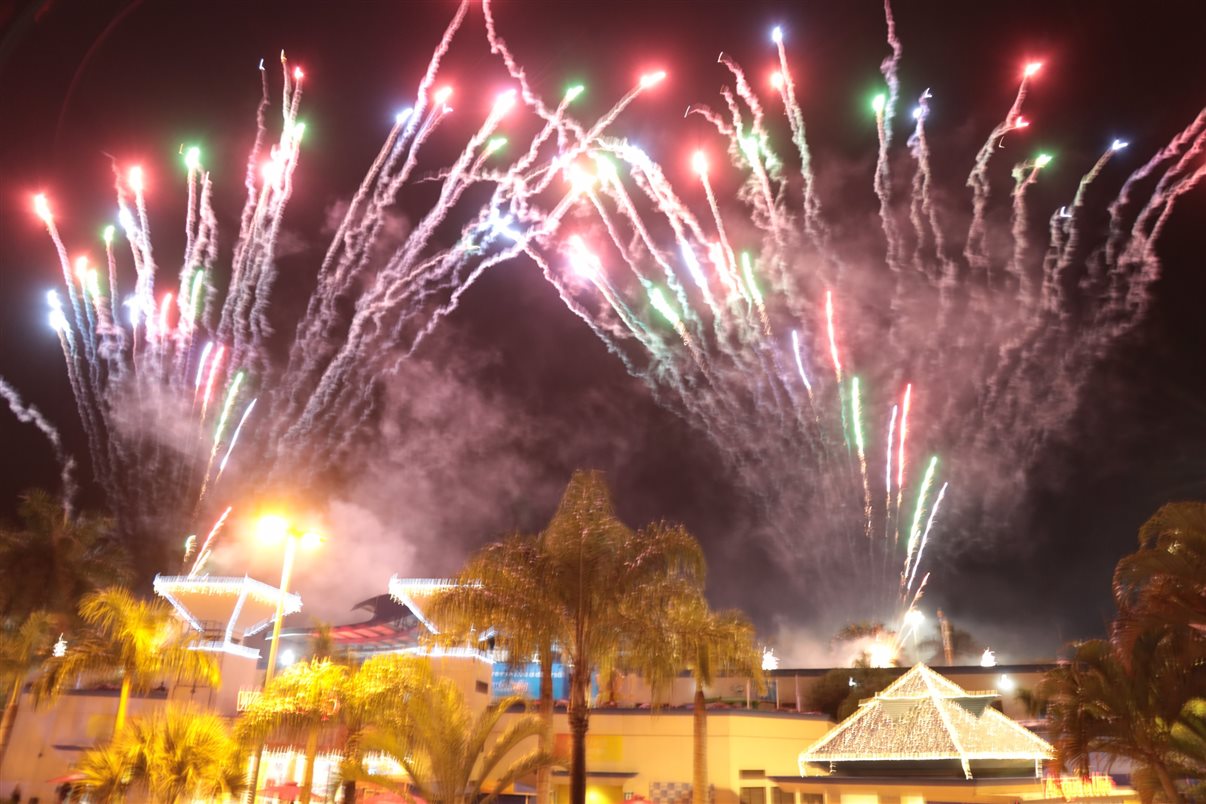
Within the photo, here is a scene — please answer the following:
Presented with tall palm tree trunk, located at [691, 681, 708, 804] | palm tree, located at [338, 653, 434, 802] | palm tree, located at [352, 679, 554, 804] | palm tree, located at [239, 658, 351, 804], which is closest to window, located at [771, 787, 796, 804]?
tall palm tree trunk, located at [691, 681, 708, 804]

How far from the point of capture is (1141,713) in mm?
19578

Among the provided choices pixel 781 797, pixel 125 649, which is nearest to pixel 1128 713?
pixel 781 797

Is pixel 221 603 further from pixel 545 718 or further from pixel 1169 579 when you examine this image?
pixel 1169 579

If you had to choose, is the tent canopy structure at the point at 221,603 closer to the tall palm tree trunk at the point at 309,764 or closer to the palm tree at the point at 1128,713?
the tall palm tree trunk at the point at 309,764

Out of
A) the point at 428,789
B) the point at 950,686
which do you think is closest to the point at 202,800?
the point at 428,789

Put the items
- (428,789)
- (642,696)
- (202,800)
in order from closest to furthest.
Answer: (428,789), (202,800), (642,696)

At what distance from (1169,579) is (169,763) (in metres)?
21.5

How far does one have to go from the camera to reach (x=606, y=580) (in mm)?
18875

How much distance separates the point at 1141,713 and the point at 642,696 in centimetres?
2784

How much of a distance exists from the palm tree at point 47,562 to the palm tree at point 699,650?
29.3m

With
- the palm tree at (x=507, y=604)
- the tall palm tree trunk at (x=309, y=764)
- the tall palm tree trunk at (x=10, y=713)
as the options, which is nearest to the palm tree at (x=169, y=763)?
the tall palm tree trunk at (x=309, y=764)

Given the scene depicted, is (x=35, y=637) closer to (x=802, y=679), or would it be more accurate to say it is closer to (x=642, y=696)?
(x=642, y=696)

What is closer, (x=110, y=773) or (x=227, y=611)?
(x=110, y=773)

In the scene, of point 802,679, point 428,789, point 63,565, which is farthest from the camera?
point 802,679
